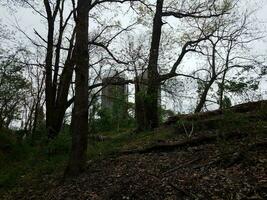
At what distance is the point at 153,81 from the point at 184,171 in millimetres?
7000

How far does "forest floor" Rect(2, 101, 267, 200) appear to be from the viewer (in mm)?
5430

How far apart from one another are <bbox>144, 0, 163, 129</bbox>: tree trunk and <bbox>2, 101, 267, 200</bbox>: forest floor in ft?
12.3

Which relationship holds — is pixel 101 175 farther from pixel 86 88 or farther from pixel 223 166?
pixel 223 166

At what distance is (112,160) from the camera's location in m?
8.77

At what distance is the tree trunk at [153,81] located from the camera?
13.1 metres

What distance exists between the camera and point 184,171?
6.38 meters

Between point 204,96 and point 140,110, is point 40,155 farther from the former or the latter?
point 204,96

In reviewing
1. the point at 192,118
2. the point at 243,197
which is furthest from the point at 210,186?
the point at 192,118

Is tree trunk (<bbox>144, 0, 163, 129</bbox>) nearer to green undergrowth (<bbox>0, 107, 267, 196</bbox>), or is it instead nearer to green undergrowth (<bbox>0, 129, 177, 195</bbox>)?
green undergrowth (<bbox>0, 129, 177, 195</bbox>)

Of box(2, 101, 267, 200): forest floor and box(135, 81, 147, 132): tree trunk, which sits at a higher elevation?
box(135, 81, 147, 132): tree trunk

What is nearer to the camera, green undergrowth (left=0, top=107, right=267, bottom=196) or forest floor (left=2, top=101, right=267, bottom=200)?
forest floor (left=2, top=101, right=267, bottom=200)

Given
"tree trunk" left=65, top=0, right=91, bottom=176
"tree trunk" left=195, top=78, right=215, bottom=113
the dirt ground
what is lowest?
the dirt ground

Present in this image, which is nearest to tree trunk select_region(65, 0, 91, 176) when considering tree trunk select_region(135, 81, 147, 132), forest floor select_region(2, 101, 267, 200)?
forest floor select_region(2, 101, 267, 200)

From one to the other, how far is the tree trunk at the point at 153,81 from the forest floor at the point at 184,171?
3.74 m
